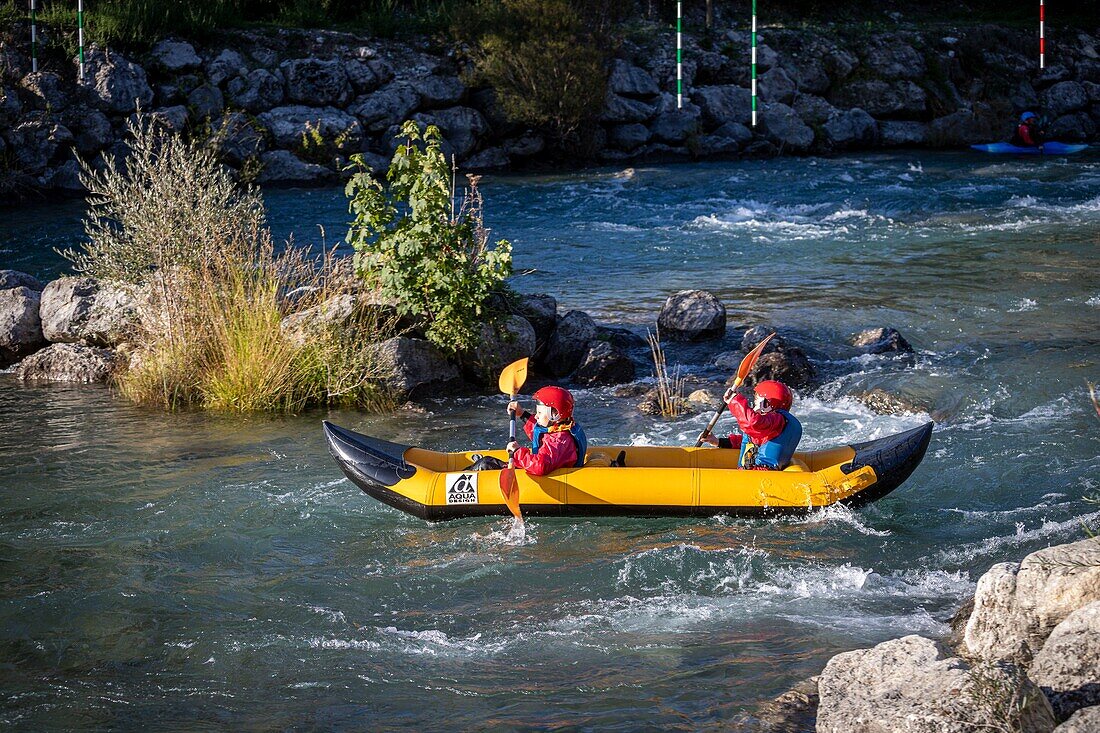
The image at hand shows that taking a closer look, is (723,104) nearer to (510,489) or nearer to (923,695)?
(510,489)

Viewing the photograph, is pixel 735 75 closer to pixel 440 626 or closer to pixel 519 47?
pixel 519 47

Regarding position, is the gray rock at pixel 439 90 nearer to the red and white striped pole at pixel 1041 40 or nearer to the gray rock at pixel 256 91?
the gray rock at pixel 256 91

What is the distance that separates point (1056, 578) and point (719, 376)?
489cm

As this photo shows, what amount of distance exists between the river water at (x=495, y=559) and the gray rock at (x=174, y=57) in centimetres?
983

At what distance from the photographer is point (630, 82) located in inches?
768

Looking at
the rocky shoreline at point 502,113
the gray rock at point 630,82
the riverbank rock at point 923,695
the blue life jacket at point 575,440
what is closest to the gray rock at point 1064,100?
the rocky shoreline at point 502,113

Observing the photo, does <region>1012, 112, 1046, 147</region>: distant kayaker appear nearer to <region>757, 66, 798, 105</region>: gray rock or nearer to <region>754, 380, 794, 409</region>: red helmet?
<region>757, 66, 798, 105</region>: gray rock

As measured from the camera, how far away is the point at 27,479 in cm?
689

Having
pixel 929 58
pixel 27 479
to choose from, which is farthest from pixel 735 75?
pixel 27 479

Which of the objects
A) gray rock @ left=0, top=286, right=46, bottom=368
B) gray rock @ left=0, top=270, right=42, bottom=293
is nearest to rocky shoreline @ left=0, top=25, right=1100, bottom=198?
gray rock @ left=0, top=270, right=42, bottom=293

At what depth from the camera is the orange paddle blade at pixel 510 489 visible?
6086 mm

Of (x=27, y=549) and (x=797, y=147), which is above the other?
(x=797, y=147)

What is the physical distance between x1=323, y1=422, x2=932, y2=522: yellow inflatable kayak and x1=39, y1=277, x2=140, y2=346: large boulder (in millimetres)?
3477

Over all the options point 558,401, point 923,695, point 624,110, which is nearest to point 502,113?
point 624,110
